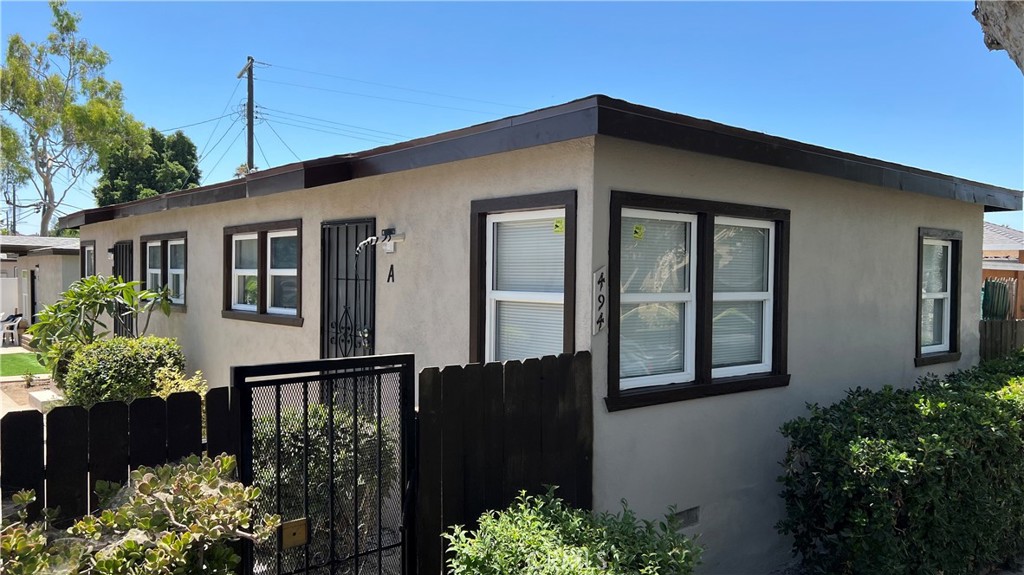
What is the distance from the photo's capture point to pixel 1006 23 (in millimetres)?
4078

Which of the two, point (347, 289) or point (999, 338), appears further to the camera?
point (999, 338)

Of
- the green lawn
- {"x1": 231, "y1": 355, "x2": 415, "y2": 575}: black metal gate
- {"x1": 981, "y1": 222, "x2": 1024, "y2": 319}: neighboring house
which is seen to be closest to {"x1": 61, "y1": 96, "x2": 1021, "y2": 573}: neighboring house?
{"x1": 231, "y1": 355, "x2": 415, "y2": 575}: black metal gate

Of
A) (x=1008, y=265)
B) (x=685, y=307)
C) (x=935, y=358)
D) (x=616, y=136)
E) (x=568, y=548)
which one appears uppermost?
(x=616, y=136)

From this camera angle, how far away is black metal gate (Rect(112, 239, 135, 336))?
1128 centimetres

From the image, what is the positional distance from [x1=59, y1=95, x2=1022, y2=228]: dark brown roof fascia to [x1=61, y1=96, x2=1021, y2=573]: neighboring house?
0.02 meters

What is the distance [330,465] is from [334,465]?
5.2 inches

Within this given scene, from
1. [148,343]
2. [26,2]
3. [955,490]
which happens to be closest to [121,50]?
[26,2]

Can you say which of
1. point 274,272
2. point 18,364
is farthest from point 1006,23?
point 18,364

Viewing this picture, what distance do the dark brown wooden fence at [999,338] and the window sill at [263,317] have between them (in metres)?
8.30

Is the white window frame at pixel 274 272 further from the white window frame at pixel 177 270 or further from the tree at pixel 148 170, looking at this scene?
the tree at pixel 148 170

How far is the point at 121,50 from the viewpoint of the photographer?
102ft

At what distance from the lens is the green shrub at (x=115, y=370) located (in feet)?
26.8

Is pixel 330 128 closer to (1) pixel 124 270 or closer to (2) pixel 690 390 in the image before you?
(1) pixel 124 270

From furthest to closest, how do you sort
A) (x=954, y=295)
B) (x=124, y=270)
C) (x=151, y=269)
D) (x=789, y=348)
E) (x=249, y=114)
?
(x=249, y=114) < (x=124, y=270) < (x=151, y=269) < (x=954, y=295) < (x=789, y=348)
